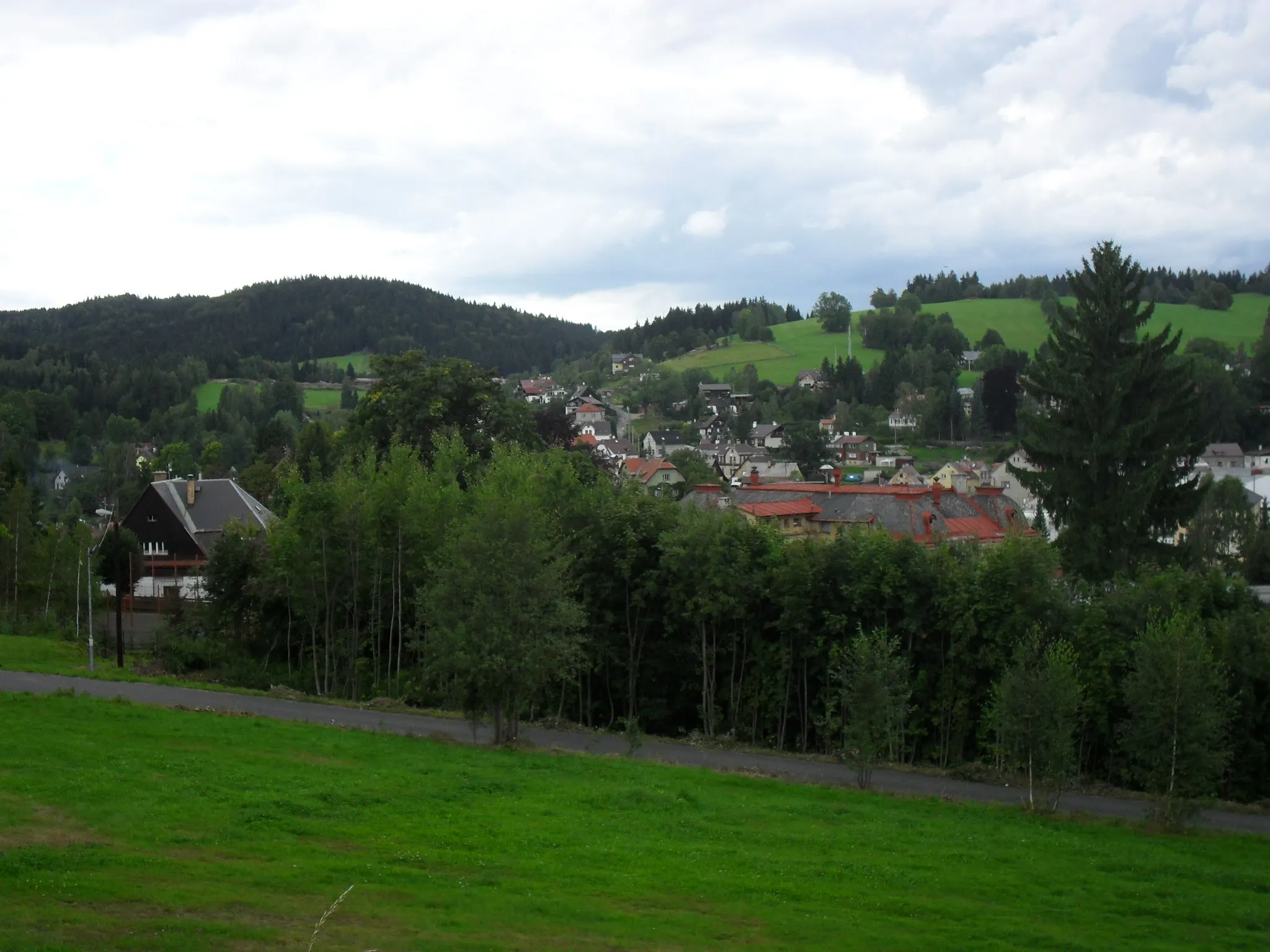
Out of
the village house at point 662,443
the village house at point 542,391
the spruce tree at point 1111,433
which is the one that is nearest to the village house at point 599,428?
the village house at point 542,391

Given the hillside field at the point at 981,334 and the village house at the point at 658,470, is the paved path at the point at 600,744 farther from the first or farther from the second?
the hillside field at the point at 981,334

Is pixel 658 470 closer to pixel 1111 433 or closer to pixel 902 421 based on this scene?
pixel 902 421

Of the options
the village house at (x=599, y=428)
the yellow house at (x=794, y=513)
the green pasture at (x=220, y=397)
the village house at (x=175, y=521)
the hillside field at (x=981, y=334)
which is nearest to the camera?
the yellow house at (x=794, y=513)

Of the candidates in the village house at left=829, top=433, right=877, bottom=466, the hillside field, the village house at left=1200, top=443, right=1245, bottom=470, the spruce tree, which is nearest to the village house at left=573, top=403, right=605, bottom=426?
the hillside field

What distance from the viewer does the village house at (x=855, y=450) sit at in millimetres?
123875

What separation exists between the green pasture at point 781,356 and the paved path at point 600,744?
14084 cm

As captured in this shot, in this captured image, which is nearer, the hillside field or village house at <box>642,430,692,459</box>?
village house at <box>642,430,692,459</box>

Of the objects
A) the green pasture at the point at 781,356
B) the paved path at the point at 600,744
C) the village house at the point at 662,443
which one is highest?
the green pasture at the point at 781,356

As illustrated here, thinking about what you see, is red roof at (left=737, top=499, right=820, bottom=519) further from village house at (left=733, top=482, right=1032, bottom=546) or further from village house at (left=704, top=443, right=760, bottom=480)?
village house at (left=704, top=443, right=760, bottom=480)

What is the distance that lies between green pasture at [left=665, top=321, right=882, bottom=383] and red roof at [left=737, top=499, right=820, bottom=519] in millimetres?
112581

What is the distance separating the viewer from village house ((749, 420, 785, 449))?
128625 millimetres

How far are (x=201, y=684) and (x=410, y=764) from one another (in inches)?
513

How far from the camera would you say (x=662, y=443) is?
132m

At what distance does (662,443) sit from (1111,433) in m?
97.2
